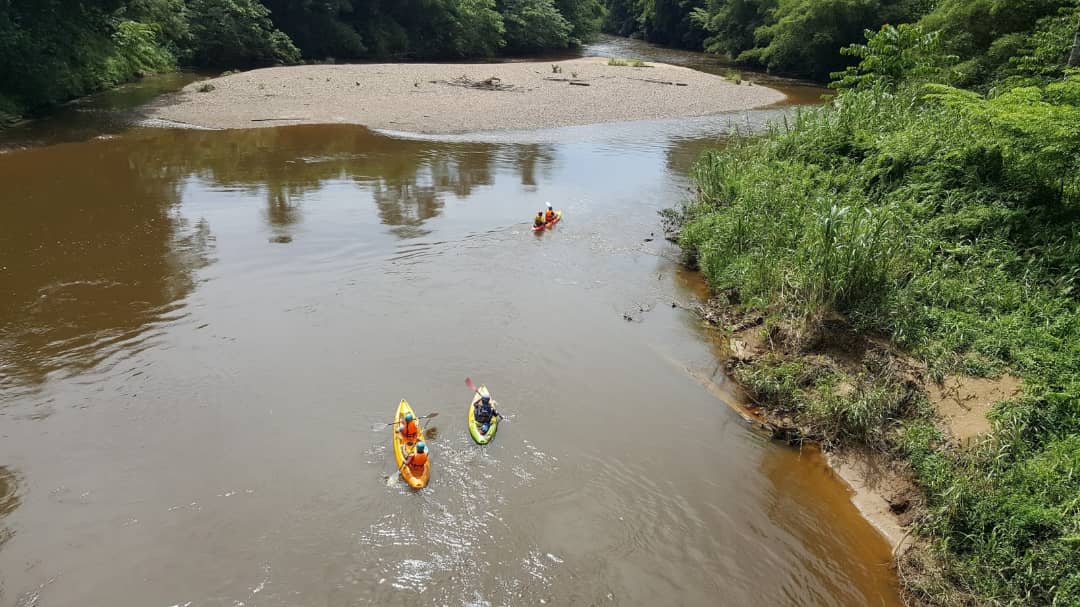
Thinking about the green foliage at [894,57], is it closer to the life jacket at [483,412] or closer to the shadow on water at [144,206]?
the shadow on water at [144,206]

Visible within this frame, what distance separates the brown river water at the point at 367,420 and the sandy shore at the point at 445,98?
10.4m

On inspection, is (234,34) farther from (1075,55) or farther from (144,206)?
(1075,55)

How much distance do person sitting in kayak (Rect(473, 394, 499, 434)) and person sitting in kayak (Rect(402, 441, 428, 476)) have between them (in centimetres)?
108

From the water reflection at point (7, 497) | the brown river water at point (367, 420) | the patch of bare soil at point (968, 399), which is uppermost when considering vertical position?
the patch of bare soil at point (968, 399)

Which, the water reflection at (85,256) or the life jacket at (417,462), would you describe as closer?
the life jacket at (417,462)

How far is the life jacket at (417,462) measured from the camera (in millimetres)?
8484

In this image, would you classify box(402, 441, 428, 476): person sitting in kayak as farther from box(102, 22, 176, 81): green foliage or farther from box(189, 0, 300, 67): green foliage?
box(189, 0, 300, 67): green foliage

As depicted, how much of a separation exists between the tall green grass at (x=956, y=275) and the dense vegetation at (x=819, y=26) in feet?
25.9

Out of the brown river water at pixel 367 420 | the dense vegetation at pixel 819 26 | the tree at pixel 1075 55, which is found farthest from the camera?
the dense vegetation at pixel 819 26

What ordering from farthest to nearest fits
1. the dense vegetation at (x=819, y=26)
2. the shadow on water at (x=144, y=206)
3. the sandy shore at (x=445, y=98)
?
the sandy shore at (x=445, y=98)
the dense vegetation at (x=819, y=26)
the shadow on water at (x=144, y=206)

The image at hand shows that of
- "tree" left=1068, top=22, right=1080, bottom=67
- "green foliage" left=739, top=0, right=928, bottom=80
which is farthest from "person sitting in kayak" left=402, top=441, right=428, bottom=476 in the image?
"green foliage" left=739, top=0, right=928, bottom=80

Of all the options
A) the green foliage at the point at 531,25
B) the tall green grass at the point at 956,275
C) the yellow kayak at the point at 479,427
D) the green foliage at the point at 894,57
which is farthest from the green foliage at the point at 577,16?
the yellow kayak at the point at 479,427

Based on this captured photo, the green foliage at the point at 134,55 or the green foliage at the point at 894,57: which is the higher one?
the green foliage at the point at 894,57

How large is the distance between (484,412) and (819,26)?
136ft
